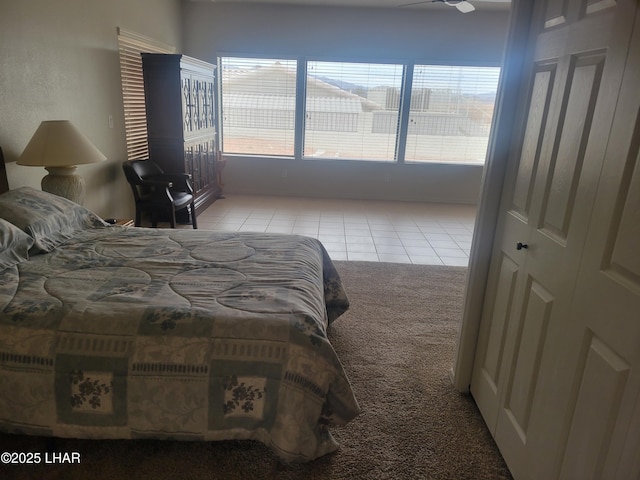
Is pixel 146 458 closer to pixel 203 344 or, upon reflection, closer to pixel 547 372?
pixel 203 344

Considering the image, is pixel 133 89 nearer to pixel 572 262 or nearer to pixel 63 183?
pixel 63 183

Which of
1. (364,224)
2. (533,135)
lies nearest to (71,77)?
(364,224)

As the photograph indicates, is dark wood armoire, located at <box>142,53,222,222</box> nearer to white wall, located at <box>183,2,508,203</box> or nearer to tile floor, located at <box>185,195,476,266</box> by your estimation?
tile floor, located at <box>185,195,476,266</box>

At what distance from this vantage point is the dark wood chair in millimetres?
4258

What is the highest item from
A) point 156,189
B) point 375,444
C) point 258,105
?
point 258,105

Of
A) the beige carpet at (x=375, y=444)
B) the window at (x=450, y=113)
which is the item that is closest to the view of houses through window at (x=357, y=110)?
the window at (x=450, y=113)

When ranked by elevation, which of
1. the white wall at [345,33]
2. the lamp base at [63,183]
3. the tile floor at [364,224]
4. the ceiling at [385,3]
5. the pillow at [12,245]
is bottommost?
the tile floor at [364,224]

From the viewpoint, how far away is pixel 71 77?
11.4 feet

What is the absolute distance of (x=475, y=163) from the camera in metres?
6.64

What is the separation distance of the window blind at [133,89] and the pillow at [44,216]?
6.82 ft

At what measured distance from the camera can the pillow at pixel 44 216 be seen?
223 cm

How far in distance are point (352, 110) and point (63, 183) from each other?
179 inches

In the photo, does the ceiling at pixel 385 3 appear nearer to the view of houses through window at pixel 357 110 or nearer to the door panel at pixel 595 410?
the view of houses through window at pixel 357 110

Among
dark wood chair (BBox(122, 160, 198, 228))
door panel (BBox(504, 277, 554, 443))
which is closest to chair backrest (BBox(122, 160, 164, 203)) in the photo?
dark wood chair (BBox(122, 160, 198, 228))
